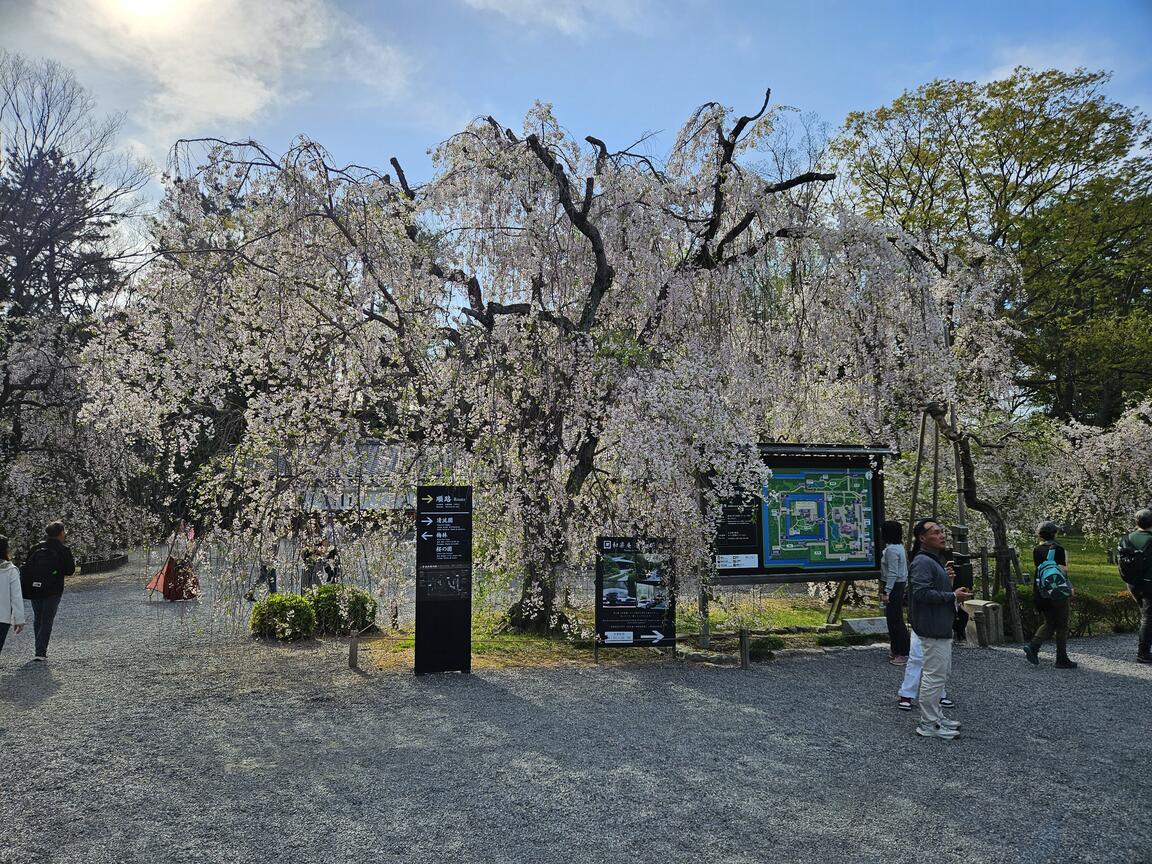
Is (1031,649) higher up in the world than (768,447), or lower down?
lower down

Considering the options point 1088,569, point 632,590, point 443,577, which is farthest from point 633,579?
point 1088,569

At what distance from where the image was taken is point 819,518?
10.2 meters

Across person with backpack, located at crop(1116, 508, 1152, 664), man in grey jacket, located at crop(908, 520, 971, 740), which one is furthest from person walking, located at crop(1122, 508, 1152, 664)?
man in grey jacket, located at crop(908, 520, 971, 740)

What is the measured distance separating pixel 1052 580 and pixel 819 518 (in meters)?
2.97

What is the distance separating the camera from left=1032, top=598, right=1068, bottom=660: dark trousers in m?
8.01

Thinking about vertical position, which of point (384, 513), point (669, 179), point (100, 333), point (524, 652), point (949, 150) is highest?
point (949, 150)

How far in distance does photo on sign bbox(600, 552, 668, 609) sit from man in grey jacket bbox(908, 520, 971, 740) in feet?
10.8

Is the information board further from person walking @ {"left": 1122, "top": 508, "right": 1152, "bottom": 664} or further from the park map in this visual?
person walking @ {"left": 1122, "top": 508, "right": 1152, "bottom": 664}

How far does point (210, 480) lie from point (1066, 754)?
898 cm

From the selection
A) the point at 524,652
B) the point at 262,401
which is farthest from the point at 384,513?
the point at 524,652

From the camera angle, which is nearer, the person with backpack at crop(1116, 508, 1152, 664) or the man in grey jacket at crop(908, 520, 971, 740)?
the man in grey jacket at crop(908, 520, 971, 740)

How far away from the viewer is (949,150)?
74.1 ft

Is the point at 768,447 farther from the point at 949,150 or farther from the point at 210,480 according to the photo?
the point at 949,150

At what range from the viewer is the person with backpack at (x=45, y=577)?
349 inches
